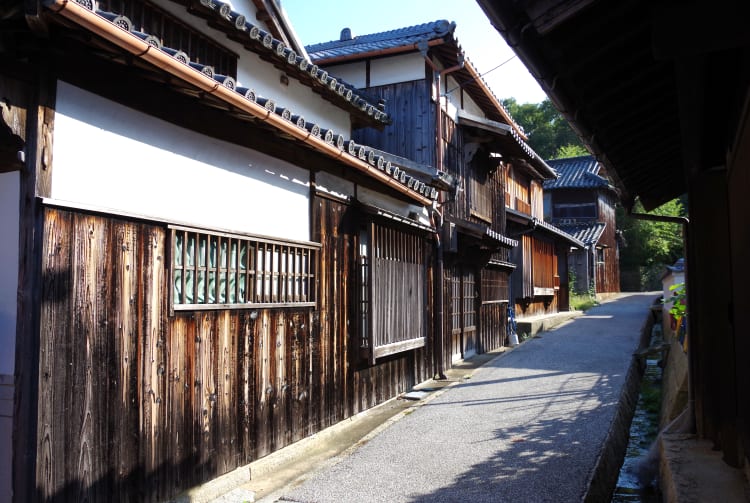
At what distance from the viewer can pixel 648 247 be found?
4006 centimetres

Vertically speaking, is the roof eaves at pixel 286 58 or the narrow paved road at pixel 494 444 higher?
the roof eaves at pixel 286 58

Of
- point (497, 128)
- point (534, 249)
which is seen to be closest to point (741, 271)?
point (497, 128)

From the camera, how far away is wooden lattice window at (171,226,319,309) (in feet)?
17.8

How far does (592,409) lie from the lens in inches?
341

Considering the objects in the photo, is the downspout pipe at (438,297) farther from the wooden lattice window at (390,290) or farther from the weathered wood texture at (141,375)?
the weathered wood texture at (141,375)

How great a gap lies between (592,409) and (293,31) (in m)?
7.82

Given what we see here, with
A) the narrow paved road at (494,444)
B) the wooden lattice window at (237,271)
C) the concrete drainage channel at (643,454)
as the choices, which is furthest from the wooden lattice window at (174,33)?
the concrete drainage channel at (643,454)

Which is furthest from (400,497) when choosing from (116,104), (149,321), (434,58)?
(434,58)

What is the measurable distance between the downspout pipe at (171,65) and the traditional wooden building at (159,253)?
0.02 metres

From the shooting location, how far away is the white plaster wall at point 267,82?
6.89 m

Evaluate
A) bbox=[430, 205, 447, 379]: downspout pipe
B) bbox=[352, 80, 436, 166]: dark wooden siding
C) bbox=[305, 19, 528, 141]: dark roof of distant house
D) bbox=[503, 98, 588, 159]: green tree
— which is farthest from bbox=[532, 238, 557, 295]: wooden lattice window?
bbox=[503, 98, 588, 159]: green tree

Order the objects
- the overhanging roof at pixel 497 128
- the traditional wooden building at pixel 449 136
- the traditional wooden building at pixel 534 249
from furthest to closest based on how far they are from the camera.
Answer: the traditional wooden building at pixel 534 249
the overhanging roof at pixel 497 128
the traditional wooden building at pixel 449 136

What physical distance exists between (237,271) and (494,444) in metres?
3.95

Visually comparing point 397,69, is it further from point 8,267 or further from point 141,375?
point 8,267
